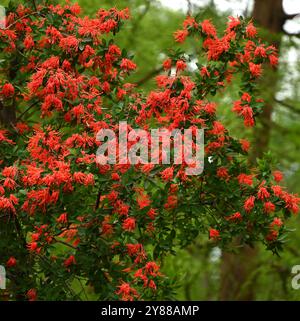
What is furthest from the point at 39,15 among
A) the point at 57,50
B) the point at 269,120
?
the point at 269,120

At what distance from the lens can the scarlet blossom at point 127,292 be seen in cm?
604

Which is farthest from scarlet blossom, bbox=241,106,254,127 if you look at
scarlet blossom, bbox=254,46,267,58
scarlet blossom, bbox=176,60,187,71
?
scarlet blossom, bbox=176,60,187,71

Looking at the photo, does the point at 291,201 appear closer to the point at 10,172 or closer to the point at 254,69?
the point at 254,69

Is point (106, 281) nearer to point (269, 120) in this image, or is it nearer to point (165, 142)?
point (165, 142)

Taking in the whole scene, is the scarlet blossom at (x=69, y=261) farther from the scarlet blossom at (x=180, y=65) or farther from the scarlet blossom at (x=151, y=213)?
the scarlet blossom at (x=180, y=65)

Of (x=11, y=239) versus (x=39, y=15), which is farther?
(x=39, y=15)

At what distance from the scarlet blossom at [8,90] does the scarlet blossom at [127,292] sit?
6.82 feet

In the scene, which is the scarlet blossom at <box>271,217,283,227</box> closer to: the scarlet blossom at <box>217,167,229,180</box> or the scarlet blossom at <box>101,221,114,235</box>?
the scarlet blossom at <box>217,167,229,180</box>

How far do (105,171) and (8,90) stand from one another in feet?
4.50

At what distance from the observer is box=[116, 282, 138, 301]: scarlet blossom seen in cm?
604

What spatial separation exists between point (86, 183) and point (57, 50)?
1793mm

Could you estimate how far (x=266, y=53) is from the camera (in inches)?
269

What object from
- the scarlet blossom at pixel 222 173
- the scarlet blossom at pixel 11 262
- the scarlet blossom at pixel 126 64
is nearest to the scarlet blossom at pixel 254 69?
the scarlet blossom at pixel 222 173

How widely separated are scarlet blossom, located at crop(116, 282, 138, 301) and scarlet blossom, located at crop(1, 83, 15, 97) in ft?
6.82
